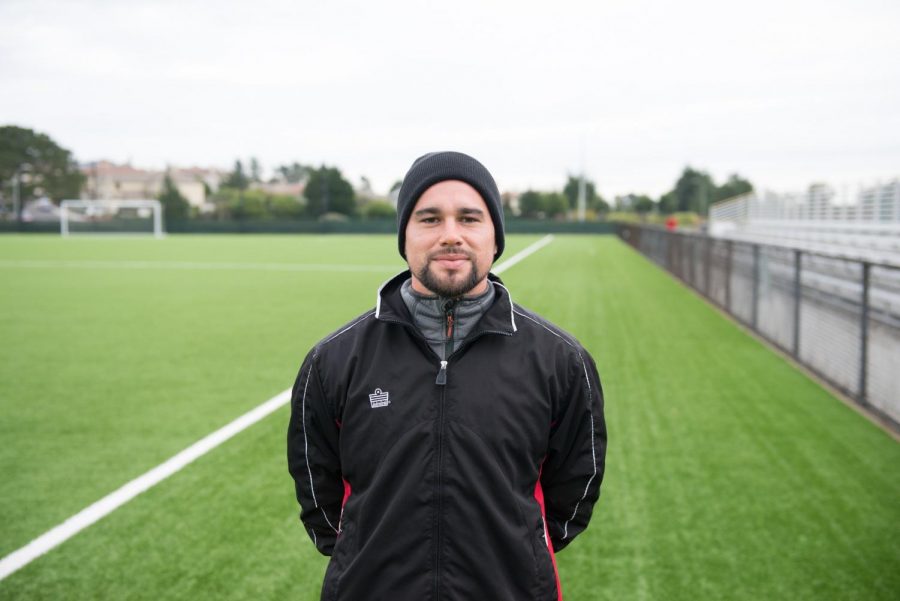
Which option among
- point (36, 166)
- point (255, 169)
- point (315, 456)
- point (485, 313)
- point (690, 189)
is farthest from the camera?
point (255, 169)

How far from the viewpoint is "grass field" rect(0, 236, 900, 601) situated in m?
3.54

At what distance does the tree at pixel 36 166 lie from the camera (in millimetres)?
75000

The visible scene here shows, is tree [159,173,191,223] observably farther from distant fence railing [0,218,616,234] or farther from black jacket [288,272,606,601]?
black jacket [288,272,606,601]

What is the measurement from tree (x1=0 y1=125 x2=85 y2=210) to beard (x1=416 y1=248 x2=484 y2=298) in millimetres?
84088

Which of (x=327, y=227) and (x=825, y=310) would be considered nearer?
(x=825, y=310)

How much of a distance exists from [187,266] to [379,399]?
73.7ft

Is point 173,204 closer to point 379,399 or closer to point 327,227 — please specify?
point 327,227

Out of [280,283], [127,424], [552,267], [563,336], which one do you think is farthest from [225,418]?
[552,267]

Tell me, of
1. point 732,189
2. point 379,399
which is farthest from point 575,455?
point 732,189

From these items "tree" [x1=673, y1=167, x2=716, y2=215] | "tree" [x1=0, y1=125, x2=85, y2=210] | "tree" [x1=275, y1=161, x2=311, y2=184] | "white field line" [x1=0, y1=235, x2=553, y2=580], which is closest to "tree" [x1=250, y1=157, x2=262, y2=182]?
"tree" [x1=275, y1=161, x2=311, y2=184]

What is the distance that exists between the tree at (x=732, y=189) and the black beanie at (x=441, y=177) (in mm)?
105607

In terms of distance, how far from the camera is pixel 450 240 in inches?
73.9

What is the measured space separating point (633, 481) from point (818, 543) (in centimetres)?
115

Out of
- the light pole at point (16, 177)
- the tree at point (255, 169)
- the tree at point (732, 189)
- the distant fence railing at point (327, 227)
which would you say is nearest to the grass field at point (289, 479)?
the distant fence railing at point (327, 227)
